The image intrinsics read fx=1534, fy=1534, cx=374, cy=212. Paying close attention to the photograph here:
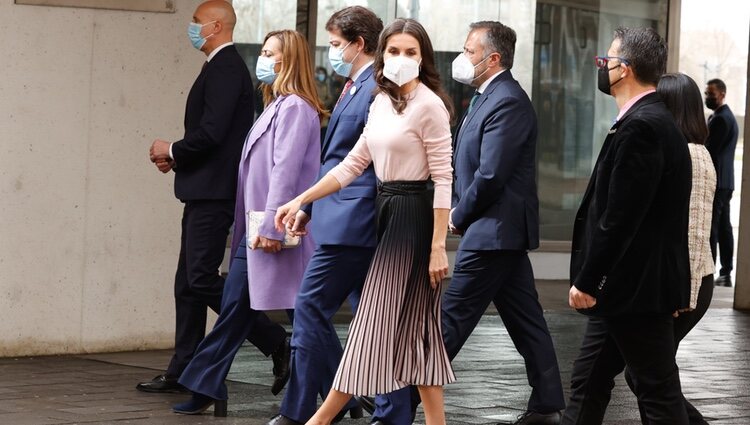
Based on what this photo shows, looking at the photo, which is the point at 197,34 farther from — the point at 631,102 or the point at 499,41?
the point at 631,102

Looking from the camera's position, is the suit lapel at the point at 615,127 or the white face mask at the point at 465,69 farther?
the white face mask at the point at 465,69

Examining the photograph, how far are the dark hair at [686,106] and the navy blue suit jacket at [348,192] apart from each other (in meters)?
1.31

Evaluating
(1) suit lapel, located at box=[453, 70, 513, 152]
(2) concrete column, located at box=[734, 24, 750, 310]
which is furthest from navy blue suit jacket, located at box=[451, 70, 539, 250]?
(2) concrete column, located at box=[734, 24, 750, 310]

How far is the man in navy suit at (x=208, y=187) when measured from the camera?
8.11 metres

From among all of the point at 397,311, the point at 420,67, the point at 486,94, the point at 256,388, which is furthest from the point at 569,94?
the point at 397,311

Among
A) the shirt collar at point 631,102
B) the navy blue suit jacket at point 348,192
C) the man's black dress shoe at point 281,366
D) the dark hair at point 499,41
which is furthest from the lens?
the man's black dress shoe at point 281,366

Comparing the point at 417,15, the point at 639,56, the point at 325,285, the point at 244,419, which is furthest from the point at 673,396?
the point at 417,15

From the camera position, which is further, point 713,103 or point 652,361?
point 713,103

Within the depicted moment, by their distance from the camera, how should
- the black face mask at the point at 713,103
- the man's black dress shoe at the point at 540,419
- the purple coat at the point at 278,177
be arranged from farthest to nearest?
the black face mask at the point at 713,103 < the man's black dress shoe at the point at 540,419 < the purple coat at the point at 278,177

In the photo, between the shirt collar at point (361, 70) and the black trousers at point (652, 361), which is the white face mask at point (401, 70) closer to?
the shirt collar at point (361, 70)

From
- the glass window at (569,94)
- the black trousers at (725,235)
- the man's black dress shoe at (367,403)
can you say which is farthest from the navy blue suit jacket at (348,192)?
the black trousers at (725,235)

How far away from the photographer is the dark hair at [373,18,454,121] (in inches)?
255

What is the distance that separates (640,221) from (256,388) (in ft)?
11.4

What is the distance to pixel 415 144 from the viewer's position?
21.0 ft
